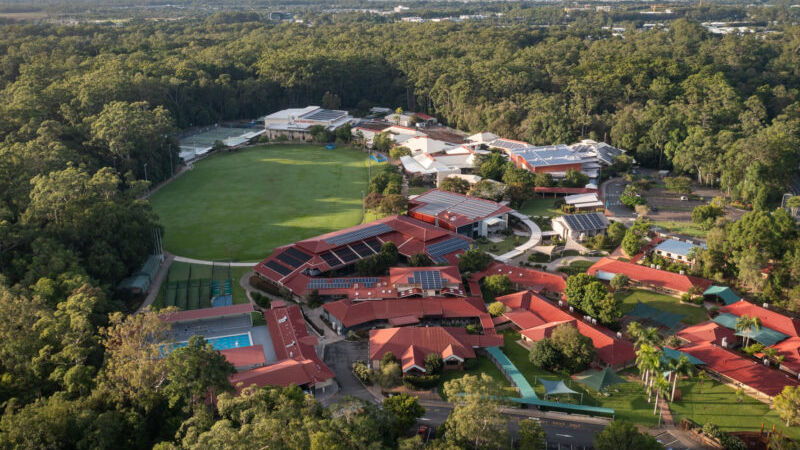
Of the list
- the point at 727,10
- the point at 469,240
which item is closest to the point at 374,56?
the point at 469,240

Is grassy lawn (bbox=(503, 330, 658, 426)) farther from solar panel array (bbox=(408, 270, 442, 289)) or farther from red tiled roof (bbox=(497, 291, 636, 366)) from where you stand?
solar panel array (bbox=(408, 270, 442, 289))

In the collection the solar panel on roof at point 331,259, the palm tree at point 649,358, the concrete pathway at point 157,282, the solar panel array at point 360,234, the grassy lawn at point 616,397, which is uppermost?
the palm tree at point 649,358

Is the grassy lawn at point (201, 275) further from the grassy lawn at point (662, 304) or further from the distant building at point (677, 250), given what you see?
the distant building at point (677, 250)

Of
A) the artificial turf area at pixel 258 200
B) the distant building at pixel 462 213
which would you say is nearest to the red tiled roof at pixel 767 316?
the distant building at pixel 462 213

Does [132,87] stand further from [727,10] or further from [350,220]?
[727,10]

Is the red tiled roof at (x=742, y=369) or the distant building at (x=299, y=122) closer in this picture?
the red tiled roof at (x=742, y=369)

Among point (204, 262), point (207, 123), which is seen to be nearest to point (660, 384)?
point (204, 262)

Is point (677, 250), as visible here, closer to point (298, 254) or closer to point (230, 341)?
point (298, 254)
